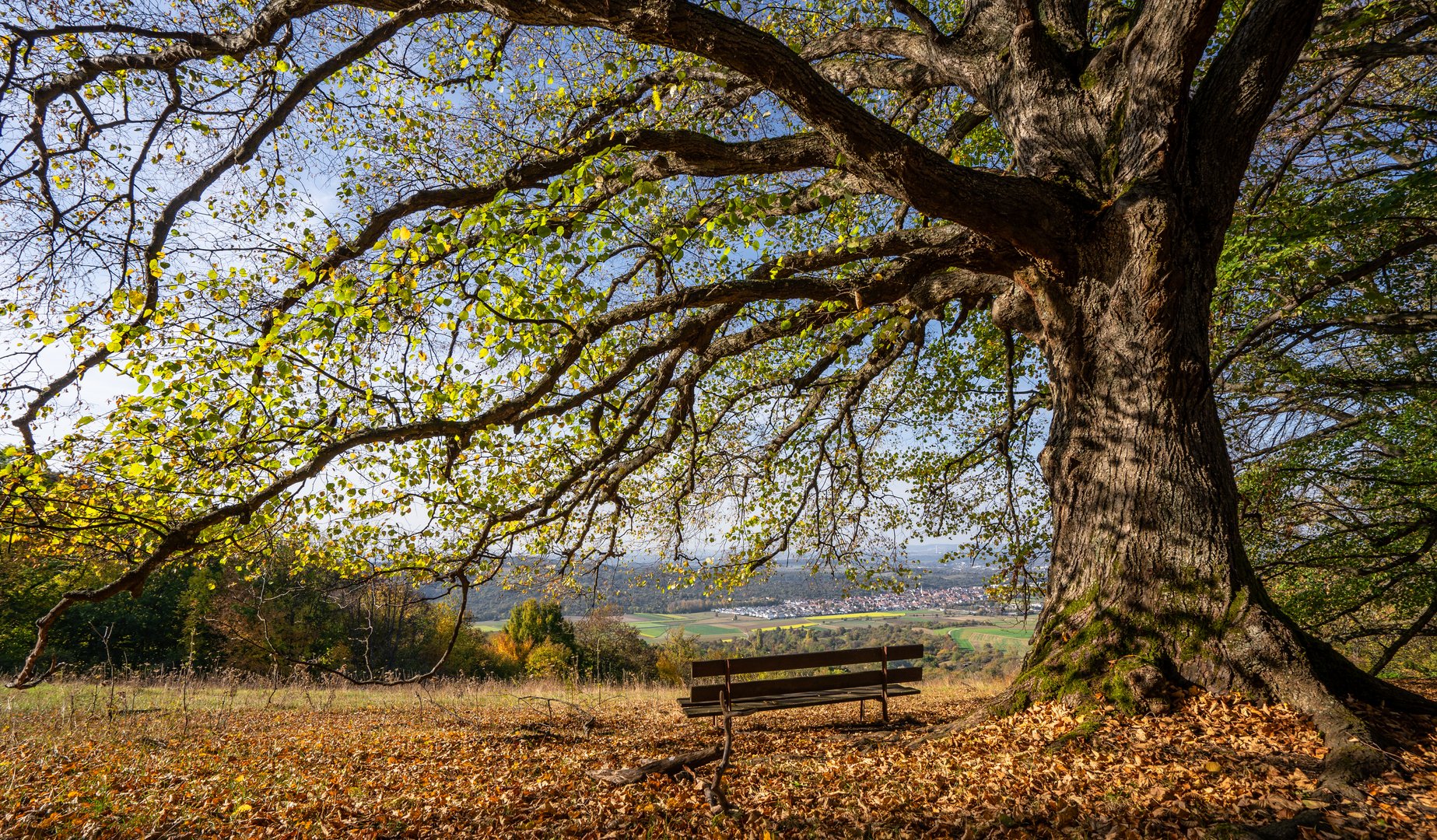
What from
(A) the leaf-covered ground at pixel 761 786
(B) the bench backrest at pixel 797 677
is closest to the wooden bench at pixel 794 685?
(B) the bench backrest at pixel 797 677

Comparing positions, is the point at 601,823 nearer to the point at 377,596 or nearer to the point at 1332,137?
the point at 377,596

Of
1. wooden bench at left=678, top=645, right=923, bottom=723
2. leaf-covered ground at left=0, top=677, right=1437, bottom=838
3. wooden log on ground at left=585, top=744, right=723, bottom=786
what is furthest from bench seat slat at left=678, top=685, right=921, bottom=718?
wooden log on ground at left=585, top=744, right=723, bottom=786

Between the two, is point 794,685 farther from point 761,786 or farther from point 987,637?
point 987,637

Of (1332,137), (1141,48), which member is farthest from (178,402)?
(1332,137)

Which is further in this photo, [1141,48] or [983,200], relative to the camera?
[1141,48]

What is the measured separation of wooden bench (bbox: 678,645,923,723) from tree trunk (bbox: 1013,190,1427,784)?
9.72ft

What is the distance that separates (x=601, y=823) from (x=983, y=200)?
5.02 m

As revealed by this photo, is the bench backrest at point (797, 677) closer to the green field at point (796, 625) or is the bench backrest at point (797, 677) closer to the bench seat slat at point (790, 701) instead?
the bench seat slat at point (790, 701)

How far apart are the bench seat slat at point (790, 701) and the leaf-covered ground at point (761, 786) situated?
1.04 ft

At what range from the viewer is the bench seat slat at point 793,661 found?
7.92m

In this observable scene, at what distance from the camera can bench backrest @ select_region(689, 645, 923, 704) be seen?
7852 mm

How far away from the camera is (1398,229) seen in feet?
20.9

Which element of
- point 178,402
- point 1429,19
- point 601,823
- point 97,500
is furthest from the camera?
point 1429,19

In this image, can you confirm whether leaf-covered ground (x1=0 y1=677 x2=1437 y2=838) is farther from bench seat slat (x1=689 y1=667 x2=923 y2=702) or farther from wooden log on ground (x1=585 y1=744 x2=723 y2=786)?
bench seat slat (x1=689 y1=667 x2=923 y2=702)
